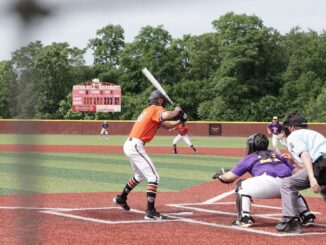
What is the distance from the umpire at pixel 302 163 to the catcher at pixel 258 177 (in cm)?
33

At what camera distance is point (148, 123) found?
786 centimetres

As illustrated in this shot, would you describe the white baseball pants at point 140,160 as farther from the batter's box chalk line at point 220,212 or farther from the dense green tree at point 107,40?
the dense green tree at point 107,40

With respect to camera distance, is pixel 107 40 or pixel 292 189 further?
pixel 292 189

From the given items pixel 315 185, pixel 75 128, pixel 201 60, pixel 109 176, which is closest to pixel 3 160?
pixel 109 176

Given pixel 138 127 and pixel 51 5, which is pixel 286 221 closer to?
pixel 138 127

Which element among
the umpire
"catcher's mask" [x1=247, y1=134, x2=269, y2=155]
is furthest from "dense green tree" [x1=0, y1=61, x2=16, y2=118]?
"catcher's mask" [x1=247, y1=134, x2=269, y2=155]

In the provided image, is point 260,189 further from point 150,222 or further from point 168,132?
point 168,132

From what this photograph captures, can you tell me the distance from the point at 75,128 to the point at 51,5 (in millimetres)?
43656

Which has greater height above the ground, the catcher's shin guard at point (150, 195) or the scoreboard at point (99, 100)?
the scoreboard at point (99, 100)

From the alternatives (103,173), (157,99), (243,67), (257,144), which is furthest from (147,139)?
(243,67)

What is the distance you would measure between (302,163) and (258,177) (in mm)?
821

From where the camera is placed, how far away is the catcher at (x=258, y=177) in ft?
23.1

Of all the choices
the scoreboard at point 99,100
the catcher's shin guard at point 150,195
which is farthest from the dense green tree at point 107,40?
the scoreboard at point 99,100

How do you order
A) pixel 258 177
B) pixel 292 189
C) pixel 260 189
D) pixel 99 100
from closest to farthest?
pixel 292 189
pixel 260 189
pixel 258 177
pixel 99 100
